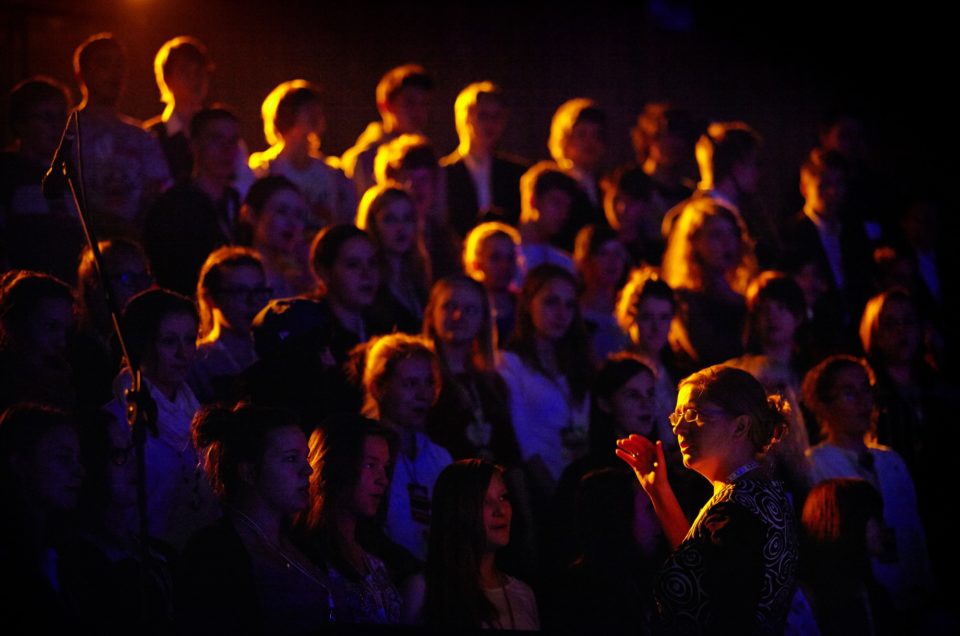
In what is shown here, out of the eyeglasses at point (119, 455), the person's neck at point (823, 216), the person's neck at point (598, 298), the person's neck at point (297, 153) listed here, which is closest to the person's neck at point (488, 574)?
the eyeglasses at point (119, 455)

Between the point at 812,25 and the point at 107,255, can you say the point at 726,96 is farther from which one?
the point at 107,255

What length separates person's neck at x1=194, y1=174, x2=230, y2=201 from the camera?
6.34 metres

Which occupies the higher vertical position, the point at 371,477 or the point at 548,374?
the point at 548,374

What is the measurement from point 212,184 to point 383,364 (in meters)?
1.66

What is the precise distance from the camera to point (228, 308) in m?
5.41

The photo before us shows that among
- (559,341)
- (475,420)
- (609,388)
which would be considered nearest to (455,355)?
(475,420)

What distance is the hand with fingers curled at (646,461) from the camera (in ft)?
12.5

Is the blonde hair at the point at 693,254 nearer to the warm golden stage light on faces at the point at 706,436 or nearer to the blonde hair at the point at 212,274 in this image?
the blonde hair at the point at 212,274

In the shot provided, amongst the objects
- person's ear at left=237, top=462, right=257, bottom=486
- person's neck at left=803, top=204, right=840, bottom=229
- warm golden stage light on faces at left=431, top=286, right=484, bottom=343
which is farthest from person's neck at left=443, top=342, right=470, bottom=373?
person's neck at left=803, top=204, right=840, bottom=229

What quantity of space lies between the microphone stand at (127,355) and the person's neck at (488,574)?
3.68ft

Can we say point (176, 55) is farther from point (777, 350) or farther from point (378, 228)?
point (777, 350)

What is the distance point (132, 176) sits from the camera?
6.17 metres

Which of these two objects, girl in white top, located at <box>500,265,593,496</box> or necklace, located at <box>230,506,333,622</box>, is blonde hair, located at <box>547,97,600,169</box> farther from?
necklace, located at <box>230,506,333,622</box>

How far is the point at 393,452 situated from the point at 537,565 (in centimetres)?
79
